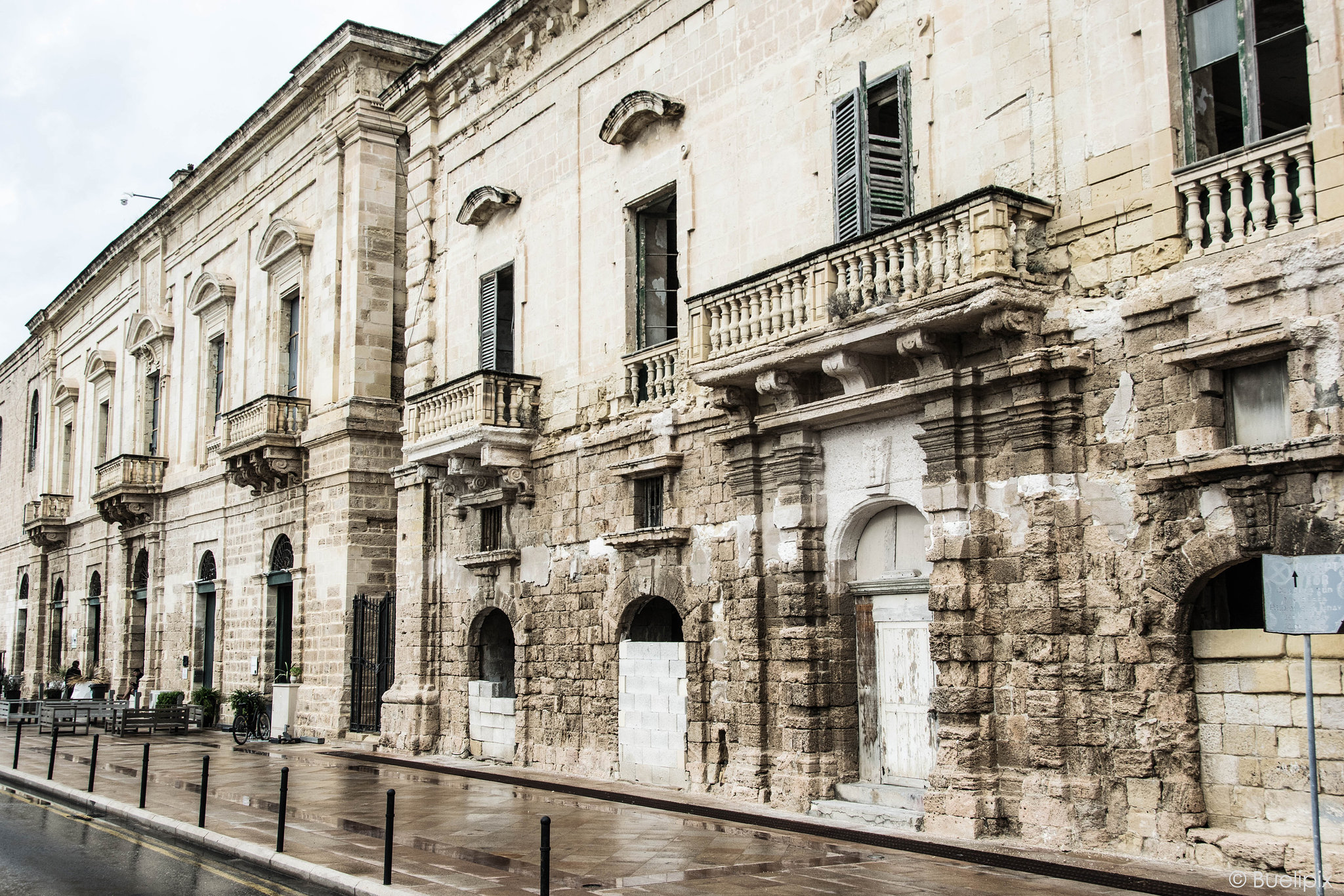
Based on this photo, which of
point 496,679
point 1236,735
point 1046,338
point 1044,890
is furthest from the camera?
point 496,679

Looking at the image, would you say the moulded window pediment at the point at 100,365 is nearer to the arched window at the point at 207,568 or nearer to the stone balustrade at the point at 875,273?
the arched window at the point at 207,568

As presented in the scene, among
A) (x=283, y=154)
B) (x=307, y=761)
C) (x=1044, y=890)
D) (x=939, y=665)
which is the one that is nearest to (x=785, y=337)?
(x=939, y=665)

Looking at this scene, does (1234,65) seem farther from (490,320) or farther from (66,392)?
(66,392)

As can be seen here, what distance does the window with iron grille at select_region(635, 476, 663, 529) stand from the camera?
15336 mm

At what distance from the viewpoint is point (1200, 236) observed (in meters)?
9.77

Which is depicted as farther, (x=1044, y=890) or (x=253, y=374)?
(x=253, y=374)

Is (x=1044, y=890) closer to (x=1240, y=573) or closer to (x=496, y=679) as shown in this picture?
(x=1240, y=573)

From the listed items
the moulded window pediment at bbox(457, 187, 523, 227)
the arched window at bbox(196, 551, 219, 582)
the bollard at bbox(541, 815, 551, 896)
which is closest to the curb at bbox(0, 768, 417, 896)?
the bollard at bbox(541, 815, 551, 896)

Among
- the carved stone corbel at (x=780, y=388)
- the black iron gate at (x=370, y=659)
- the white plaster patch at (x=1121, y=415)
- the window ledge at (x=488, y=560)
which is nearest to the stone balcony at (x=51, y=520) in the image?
the black iron gate at (x=370, y=659)

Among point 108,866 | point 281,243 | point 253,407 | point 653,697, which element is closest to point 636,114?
point 653,697

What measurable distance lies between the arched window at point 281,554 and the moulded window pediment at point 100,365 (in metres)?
14.7

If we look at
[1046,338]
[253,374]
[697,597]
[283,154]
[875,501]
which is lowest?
[697,597]

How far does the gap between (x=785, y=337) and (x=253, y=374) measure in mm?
17150

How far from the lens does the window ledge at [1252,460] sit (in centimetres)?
864
